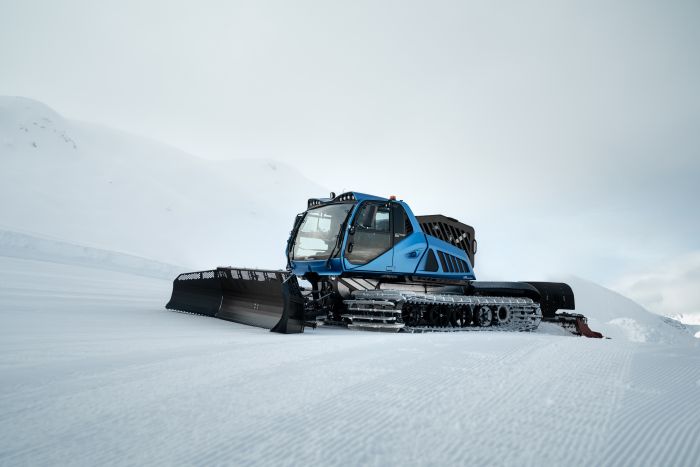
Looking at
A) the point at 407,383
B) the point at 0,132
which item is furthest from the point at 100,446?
the point at 0,132

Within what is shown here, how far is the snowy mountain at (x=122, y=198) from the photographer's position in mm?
25844

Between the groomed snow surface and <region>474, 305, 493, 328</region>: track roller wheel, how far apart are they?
4.65 meters

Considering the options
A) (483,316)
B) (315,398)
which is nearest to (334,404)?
(315,398)

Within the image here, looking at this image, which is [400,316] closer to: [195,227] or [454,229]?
[454,229]

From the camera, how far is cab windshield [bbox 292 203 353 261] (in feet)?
25.9

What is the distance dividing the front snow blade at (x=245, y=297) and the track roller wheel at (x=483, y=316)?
4432mm

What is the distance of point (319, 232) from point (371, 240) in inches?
42.3

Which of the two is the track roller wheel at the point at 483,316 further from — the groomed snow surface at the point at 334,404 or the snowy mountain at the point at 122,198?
the snowy mountain at the point at 122,198

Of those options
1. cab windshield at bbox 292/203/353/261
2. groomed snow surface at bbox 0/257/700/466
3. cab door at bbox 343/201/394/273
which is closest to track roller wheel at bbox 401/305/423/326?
cab door at bbox 343/201/394/273

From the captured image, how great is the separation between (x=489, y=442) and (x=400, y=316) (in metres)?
5.32

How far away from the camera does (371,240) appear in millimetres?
7770

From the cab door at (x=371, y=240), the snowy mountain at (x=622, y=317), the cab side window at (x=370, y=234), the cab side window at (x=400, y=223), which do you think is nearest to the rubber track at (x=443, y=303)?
the cab door at (x=371, y=240)

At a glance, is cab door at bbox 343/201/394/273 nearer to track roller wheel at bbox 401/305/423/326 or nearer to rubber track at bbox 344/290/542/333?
rubber track at bbox 344/290/542/333

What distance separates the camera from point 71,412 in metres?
1.92
